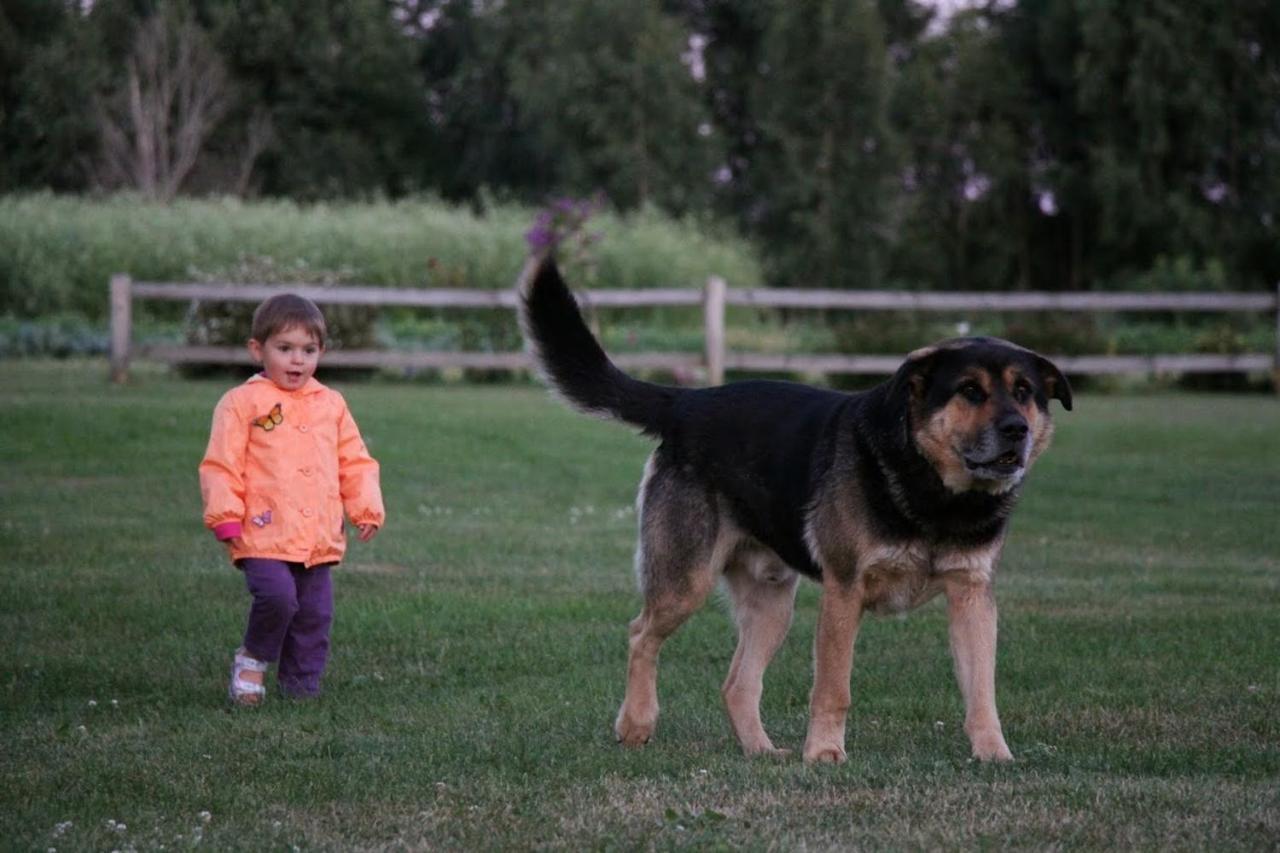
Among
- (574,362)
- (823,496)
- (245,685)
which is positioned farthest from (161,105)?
(823,496)

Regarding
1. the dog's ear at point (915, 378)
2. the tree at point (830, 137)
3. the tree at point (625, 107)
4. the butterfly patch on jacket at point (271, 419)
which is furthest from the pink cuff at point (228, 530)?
the tree at point (625, 107)

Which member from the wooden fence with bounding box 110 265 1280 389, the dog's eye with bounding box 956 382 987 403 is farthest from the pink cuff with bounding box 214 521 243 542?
the wooden fence with bounding box 110 265 1280 389

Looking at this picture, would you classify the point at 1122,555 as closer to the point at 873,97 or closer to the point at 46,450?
the point at 46,450

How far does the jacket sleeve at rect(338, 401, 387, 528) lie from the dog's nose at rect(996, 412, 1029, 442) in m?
2.56

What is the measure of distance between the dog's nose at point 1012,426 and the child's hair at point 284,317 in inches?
104

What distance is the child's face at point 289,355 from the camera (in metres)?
Answer: 6.64

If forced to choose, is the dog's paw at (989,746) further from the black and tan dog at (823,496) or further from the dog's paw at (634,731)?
the dog's paw at (634,731)

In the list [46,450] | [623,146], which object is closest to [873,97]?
[623,146]

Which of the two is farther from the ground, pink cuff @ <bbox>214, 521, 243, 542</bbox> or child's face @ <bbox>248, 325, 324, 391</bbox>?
child's face @ <bbox>248, 325, 324, 391</bbox>

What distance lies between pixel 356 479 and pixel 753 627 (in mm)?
1702

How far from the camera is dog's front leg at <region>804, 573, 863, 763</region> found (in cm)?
554

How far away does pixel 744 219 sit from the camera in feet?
141

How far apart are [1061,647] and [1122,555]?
331 cm

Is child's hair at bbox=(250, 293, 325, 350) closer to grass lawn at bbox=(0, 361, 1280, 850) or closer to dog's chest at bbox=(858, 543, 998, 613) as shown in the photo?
grass lawn at bbox=(0, 361, 1280, 850)
